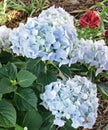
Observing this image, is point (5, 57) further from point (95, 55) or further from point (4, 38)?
point (95, 55)

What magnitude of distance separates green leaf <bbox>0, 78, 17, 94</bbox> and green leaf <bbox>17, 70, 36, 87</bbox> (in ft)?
0.11

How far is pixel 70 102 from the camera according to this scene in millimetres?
1821

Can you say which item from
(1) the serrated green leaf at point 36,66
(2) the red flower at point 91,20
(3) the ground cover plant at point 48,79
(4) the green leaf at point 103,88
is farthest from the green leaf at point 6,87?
(2) the red flower at point 91,20

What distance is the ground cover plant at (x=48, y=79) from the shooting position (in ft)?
5.79

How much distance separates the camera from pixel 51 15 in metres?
1.83

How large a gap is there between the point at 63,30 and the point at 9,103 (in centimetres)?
35

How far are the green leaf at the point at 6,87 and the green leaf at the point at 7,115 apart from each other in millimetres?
54

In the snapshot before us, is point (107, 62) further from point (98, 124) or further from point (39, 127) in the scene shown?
point (98, 124)

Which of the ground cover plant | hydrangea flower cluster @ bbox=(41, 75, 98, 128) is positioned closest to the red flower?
the ground cover plant

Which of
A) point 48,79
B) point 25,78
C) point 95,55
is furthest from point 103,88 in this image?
point 25,78

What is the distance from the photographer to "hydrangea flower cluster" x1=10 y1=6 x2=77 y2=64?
5.74 feet

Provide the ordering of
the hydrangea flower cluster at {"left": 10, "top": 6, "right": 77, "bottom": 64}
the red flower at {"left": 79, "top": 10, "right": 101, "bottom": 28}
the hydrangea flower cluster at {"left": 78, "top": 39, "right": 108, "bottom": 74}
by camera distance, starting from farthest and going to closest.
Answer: the red flower at {"left": 79, "top": 10, "right": 101, "bottom": 28} < the hydrangea flower cluster at {"left": 78, "top": 39, "right": 108, "bottom": 74} < the hydrangea flower cluster at {"left": 10, "top": 6, "right": 77, "bottom": 64}

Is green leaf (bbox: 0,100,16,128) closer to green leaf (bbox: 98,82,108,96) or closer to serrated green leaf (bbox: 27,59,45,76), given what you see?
serrated green leaf (bbox: 27,59,45,76)

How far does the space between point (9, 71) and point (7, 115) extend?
17cm
